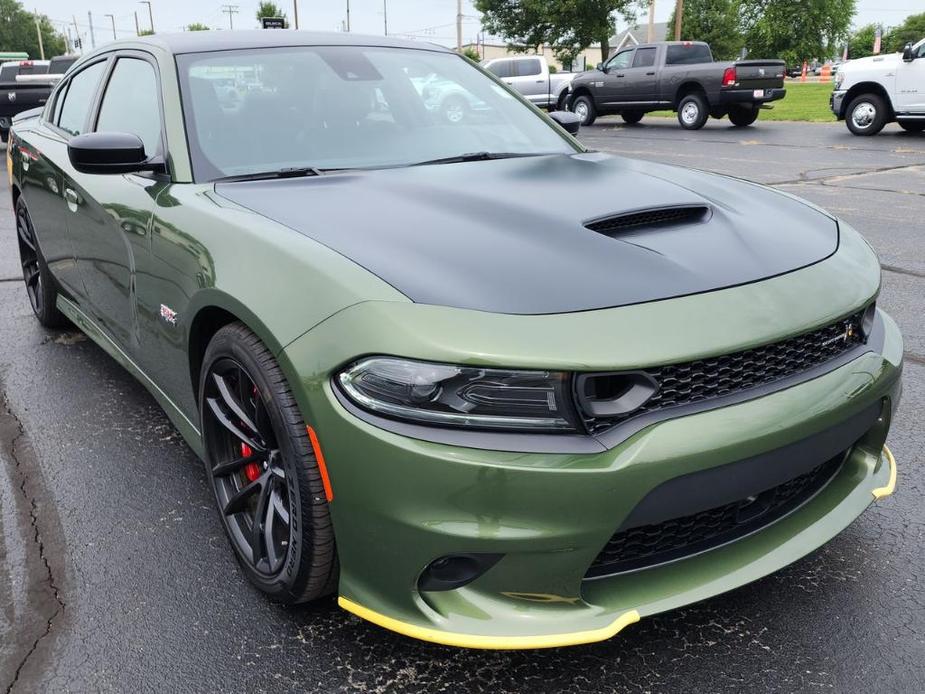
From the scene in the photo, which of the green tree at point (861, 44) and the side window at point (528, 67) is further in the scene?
the green tree at point (861, 44)

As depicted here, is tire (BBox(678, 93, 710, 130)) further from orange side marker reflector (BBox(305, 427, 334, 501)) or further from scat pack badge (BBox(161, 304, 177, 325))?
orange side marker reflector (BBox(305, 427, 334, 501))

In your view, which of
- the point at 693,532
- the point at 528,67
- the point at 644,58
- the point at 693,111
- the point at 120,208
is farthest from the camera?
the point at 528,67

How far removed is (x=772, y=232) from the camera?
234 centimetres

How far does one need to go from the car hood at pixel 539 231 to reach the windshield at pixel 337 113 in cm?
20

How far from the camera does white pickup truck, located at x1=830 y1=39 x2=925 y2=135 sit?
13.9 meters

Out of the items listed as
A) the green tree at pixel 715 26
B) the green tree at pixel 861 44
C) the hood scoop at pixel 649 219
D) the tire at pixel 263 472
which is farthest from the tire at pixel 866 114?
the green tree at pixel 861 44

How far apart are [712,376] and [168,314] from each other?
5.32ft

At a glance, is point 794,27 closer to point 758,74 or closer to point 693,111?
point 693,111

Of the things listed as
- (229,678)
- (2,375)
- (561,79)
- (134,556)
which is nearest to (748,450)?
(229,678)

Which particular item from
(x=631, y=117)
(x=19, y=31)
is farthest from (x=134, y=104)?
(x=19, y=31)

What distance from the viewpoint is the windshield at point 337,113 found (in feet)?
9.30

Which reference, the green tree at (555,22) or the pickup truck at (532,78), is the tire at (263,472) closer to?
the pickup truck at (532,78)

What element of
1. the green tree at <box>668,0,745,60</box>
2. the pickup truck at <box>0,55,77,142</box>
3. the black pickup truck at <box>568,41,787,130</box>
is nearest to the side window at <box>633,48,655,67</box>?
the black pickup truck at <box>568,41,787,130</box>

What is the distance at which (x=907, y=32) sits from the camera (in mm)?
106625
